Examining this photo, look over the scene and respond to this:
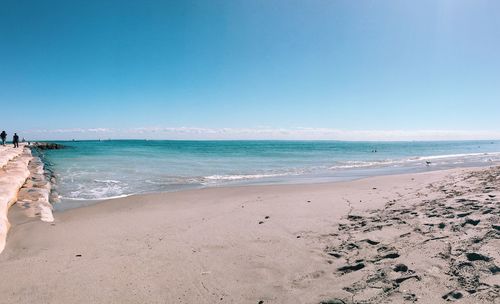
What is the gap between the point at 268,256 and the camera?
5238 mm

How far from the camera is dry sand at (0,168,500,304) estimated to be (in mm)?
3918

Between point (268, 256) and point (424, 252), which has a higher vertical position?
point (424, 252)

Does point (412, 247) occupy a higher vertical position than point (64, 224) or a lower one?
higher

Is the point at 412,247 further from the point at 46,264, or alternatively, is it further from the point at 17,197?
the point at 17,197

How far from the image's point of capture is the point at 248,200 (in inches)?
411

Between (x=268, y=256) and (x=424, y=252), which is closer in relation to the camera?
(x=424, y=252)

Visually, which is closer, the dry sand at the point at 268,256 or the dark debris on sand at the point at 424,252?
the dark debris on sand at the point at 424,252

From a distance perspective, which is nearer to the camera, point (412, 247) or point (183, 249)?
point (412, 247)

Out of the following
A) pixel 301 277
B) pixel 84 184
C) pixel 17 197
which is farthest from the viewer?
pixel 84 184

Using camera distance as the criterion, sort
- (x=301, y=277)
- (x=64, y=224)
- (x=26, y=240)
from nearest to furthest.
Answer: (x=301, y=277) < (x=26, y=240) < (x=64, y=224)

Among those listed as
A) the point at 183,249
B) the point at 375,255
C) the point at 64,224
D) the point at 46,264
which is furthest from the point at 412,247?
the point at 64,224

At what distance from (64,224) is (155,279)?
15.1 ft

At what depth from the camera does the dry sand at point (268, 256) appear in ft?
12.9

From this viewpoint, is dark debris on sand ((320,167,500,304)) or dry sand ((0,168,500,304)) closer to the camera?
dark debris on sand ((320,167,500,304))
